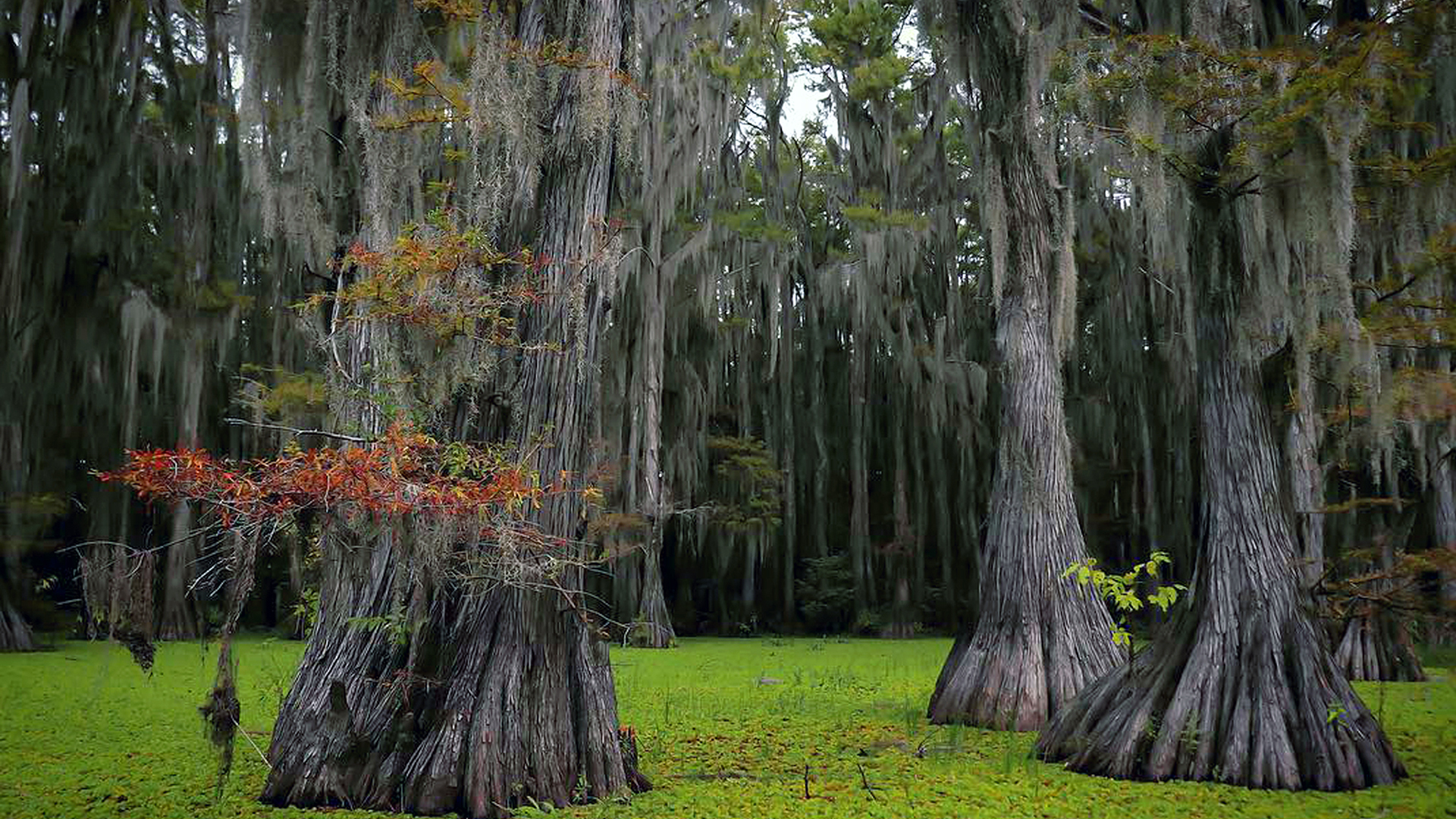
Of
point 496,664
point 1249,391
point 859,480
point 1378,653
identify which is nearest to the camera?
point 496,664

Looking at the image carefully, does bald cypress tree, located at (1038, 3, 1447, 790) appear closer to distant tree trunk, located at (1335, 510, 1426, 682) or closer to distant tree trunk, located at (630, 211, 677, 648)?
distant tree trunk, located at (1335, 510, 1426, 682)

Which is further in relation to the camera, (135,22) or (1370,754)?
(135,22)

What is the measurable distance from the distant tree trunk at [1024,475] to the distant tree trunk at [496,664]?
10.0ft

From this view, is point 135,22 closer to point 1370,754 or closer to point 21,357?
point 21,357

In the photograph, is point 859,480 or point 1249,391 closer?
point 1249,391

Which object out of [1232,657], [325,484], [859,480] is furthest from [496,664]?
[859,480]

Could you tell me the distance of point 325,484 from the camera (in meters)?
3.69

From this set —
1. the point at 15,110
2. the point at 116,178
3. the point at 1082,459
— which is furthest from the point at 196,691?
the point at 1082,459

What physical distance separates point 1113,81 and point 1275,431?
2143mm

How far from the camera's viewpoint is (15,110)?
10.5 metres

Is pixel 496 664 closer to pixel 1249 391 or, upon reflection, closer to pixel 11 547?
pixel 1249 391

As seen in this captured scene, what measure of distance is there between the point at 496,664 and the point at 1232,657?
11.6 feet

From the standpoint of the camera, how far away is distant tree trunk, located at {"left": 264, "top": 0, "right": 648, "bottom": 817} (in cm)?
427

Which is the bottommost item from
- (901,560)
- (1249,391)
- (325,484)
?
(901,560)
